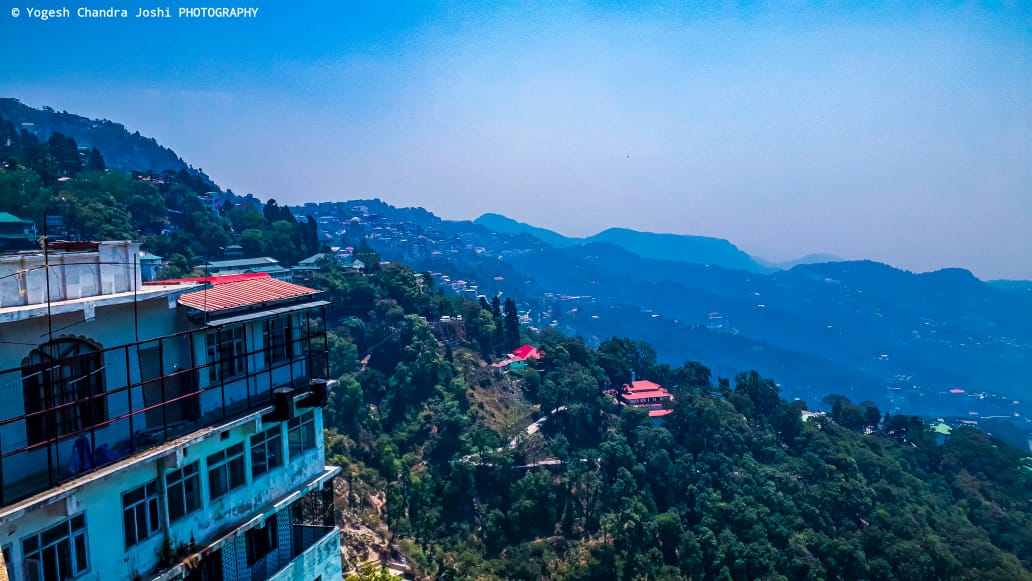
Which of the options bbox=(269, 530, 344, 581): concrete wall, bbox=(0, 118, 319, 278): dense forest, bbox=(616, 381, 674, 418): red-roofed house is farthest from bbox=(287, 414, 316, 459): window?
bbox=(616, 381, 674, 418): red-roofed house

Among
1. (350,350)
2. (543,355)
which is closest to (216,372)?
(350,350)

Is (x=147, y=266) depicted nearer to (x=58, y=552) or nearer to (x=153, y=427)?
(x=153, y=427)

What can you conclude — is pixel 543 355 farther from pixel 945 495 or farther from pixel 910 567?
pixel 945 495

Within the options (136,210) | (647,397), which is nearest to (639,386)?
(647,397)

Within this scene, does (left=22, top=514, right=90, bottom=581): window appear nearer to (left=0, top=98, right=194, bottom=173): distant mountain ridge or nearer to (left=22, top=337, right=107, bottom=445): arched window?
(left=22, top=337, right=107, bottom=445): arched window

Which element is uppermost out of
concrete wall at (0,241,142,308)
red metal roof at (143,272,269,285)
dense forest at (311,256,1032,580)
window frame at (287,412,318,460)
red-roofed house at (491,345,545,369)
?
concrete wall at (0,241,142,308)

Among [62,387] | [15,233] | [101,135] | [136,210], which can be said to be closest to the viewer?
[62,387]

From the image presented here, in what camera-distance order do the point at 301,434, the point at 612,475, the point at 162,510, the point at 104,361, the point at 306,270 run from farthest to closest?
1. the point at 306,270
2. the point at 612,475
3. the point at 301,434
4. the point at 162,510
5. the point at 104,361
